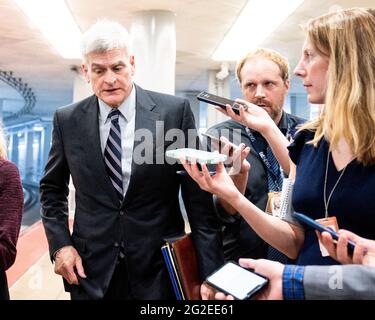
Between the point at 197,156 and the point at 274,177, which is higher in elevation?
the point at 197,156

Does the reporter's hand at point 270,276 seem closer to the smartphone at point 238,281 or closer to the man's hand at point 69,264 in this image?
the smartphone at point 238,281

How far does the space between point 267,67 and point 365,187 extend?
3.89 ft

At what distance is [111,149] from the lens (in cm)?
175

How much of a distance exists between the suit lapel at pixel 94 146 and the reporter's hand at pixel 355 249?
37.0 inches

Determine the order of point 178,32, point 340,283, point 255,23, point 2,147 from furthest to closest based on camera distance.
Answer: point 178,32
point 255,23
point 2,147
point 340,283

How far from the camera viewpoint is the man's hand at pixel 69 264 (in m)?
1.71

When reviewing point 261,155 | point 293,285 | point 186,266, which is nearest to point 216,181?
point 186,266

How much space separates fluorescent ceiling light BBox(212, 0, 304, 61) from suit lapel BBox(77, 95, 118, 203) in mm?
3487

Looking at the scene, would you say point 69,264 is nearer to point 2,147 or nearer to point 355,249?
point 2,147

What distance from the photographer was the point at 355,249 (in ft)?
3.38

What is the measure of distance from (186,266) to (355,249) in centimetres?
72

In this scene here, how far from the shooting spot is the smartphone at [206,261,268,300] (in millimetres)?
1069

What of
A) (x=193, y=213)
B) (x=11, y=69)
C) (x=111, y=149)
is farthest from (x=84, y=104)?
(x=11, y=69)

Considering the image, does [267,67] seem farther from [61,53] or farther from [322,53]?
[61,53]
